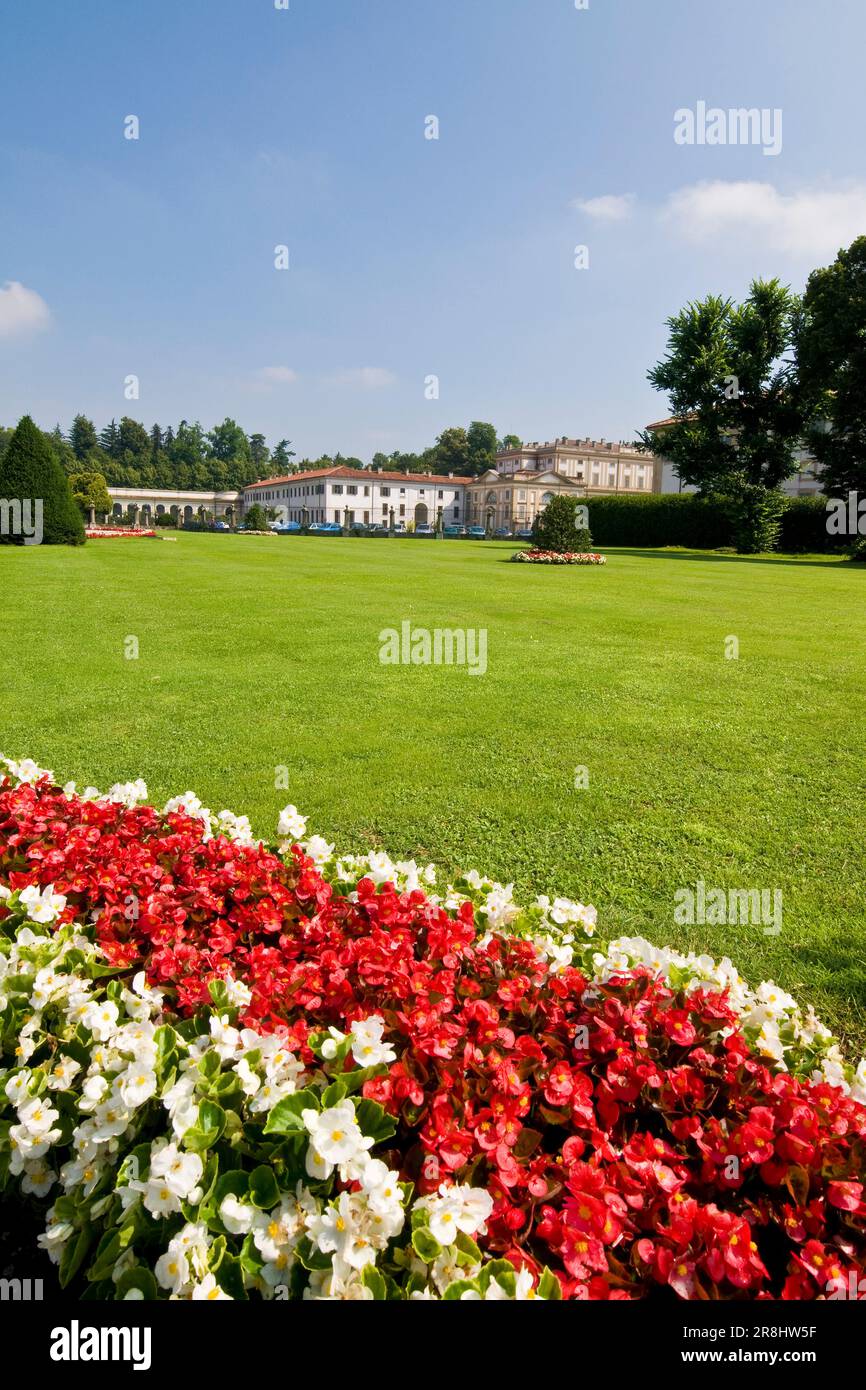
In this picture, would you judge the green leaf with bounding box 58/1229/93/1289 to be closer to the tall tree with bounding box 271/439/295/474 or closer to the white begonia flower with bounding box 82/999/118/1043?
the white begonia flower with bounding box 82/999/118/1043

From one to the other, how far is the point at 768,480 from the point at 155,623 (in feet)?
105

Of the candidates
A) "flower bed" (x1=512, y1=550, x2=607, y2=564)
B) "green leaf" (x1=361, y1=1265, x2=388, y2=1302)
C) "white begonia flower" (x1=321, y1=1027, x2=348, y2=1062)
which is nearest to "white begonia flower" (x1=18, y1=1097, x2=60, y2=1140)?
"white begonia flower" (x1=321, y1=1027, x2=348, y2=1062)

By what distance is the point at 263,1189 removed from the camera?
164 cm

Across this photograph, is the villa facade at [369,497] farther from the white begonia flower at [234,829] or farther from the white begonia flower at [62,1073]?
the white begonia flower at [62,1073]

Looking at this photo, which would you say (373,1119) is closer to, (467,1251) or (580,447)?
(467,1251)

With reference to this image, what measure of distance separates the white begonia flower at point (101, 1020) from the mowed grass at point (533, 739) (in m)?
2.24

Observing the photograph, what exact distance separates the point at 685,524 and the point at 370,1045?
44689 millimetres

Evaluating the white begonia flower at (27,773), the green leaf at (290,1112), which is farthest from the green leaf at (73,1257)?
the white begonia flower at (27,773)

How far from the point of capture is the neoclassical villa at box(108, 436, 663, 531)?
8975 centimetres

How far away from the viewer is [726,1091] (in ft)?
6.59

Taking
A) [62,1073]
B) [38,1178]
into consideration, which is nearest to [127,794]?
[62,1073]

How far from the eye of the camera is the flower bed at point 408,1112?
1.53 meters

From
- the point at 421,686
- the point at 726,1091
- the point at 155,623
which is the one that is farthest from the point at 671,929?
the point at 155,623
